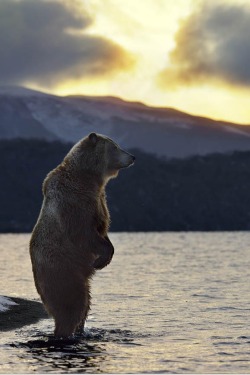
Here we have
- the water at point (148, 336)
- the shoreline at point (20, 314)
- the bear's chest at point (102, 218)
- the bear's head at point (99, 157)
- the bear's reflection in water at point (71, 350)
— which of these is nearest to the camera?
the bear's reflection in water at point (71, 350)

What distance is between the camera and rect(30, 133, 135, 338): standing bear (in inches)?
603

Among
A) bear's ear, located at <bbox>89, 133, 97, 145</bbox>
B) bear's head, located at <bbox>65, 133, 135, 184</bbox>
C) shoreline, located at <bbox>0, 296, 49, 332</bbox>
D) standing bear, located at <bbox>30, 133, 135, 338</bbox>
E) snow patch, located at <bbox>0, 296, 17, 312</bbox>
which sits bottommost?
shoreline, located at <bbox>0, 296, 49, 332</bbox>

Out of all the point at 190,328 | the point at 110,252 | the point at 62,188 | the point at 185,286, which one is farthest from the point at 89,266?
the point at 185,286

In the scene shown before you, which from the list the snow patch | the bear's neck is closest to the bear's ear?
the bear's neck

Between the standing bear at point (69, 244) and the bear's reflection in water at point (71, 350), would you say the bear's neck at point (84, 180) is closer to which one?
the standing bear at point (69, 244)

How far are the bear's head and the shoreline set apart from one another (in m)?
4.64

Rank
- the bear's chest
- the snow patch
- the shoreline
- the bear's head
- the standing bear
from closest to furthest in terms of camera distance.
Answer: the standing bear
the bear's chest
the bear's head
the shoreline
the snow patch

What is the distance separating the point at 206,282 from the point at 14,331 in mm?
18264

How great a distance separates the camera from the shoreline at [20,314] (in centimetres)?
1930

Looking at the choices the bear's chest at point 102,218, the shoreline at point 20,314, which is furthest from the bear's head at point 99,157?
the shoreline at point 20,314

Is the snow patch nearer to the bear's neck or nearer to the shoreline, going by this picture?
the shoreline

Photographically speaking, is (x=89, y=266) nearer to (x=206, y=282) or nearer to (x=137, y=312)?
(x=137, y=312)

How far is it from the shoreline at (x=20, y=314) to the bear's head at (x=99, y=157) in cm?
464

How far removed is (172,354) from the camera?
15.3m
